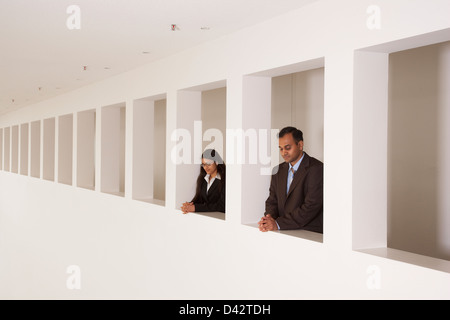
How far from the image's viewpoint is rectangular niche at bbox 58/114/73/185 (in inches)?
380

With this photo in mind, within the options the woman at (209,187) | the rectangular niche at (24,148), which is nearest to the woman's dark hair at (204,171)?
the woman at (209,187)

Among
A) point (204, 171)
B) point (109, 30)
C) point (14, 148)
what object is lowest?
point (204, 171)

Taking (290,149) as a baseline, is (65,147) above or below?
above

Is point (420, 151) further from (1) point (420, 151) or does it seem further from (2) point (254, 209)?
(2) point (254, 209)

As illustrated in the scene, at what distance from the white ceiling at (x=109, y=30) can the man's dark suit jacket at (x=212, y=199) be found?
1.35m

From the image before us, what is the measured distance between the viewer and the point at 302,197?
4.30 metres

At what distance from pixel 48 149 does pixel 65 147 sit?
115 centimetres

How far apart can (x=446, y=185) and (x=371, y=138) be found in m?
1.73

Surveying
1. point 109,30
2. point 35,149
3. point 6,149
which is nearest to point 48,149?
point 35,149

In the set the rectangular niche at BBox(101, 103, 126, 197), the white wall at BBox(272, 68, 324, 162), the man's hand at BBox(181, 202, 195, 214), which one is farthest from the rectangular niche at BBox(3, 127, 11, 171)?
the man's hand at BBox(181, 202, 195, 214)

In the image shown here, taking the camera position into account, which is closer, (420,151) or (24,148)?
(420,151)

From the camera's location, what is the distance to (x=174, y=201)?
572 centimetres

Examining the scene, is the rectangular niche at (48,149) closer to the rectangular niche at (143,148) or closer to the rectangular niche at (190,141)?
the rectangular niche at (143,148)
